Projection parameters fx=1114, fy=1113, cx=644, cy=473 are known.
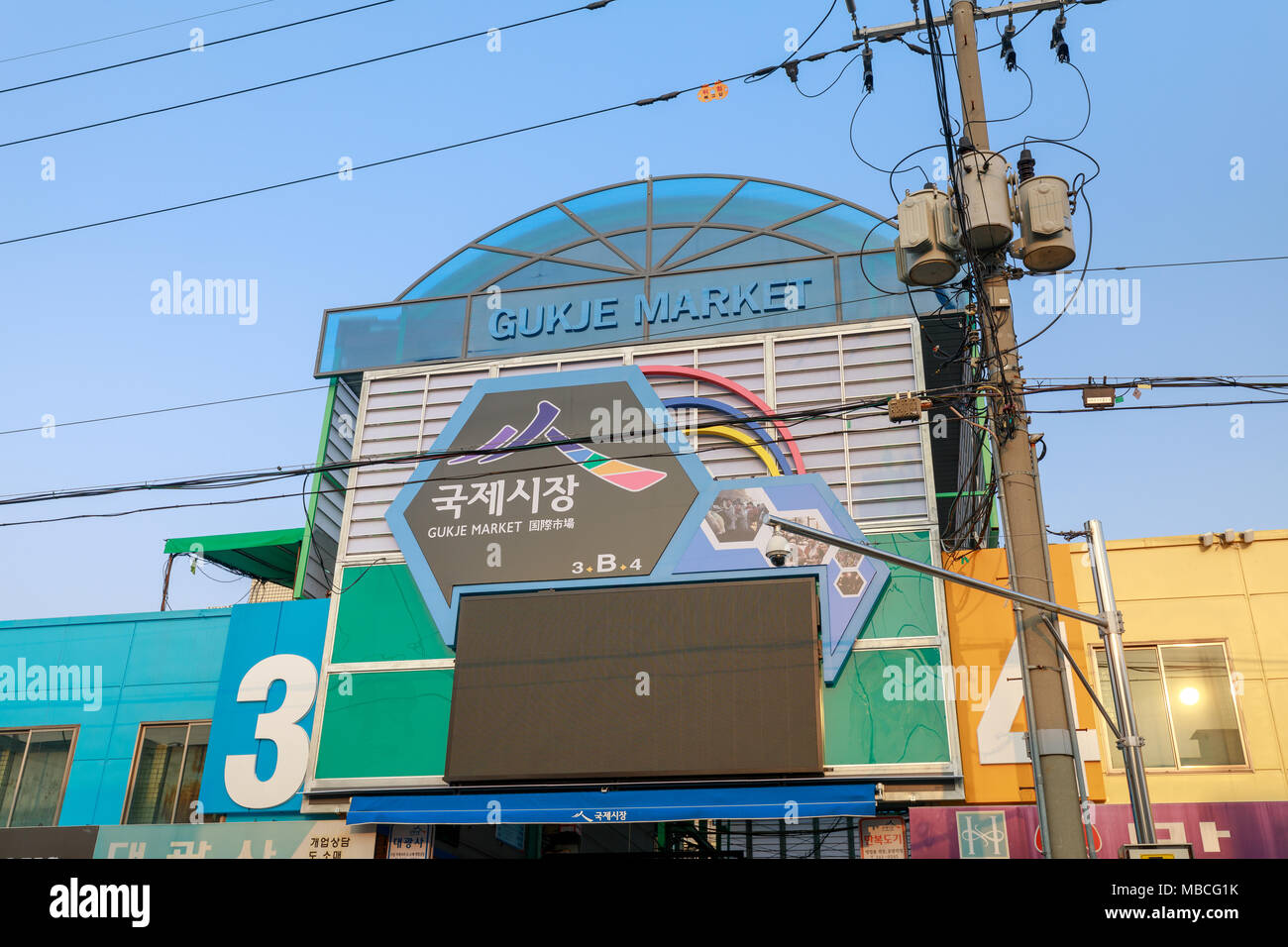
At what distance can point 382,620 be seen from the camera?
58.1 feet

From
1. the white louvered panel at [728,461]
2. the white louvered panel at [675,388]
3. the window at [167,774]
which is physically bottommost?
the window at [167,774]

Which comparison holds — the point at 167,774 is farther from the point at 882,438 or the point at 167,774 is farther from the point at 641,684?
the point at 882,438

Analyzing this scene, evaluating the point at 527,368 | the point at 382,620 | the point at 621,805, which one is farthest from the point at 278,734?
the point at 527,368

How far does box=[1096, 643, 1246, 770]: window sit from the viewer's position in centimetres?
1516

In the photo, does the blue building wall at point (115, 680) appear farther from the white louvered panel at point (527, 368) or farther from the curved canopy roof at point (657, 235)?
the curved canopy roof at point (657, 235)

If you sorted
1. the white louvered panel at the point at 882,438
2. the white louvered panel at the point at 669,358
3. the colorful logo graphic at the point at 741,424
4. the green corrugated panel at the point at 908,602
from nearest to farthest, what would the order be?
the green corrugated panel at the point at 908,602 < the white louvered panel at the point at 882,438 < the colorful logo graphic at the point at 741,424 < the white louvered panel at the point at 669,358

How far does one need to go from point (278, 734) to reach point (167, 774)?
295 cm

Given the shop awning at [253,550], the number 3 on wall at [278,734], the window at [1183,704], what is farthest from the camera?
the shop awning at [253,550]

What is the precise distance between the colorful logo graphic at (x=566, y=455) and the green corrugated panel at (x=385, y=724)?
12.0 feet

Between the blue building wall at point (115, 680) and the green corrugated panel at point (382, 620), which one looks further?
the blue building wall at point (115, 680)

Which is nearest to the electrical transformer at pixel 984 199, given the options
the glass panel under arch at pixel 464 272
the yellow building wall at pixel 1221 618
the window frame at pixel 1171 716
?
the yellow building wall at pixel 1221 618

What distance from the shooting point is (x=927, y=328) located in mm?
17984

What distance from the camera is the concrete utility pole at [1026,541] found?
943 centimetres
